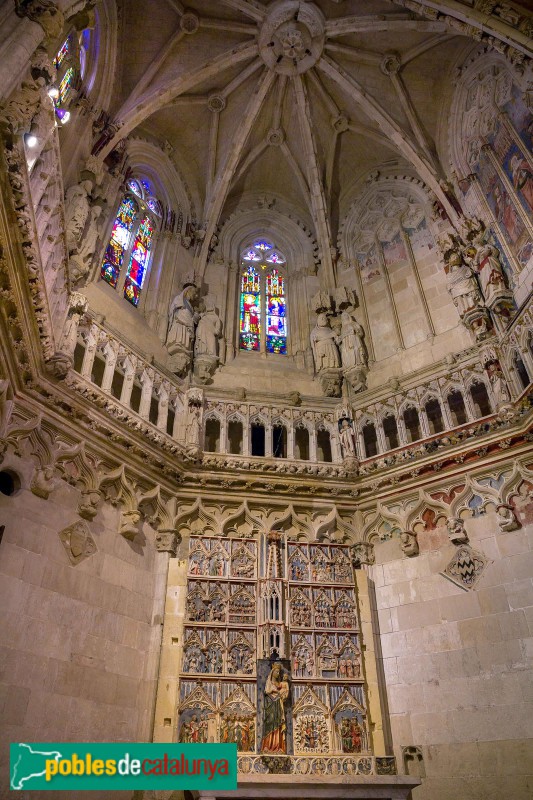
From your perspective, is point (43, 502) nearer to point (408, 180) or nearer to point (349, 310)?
point (349, 310)

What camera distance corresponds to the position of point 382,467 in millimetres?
11844

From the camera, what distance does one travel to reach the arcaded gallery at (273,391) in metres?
8.50

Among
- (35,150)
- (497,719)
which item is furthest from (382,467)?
(35,150)

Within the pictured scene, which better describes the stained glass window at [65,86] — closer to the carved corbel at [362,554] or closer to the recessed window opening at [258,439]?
the recessed window opening at [258,439]

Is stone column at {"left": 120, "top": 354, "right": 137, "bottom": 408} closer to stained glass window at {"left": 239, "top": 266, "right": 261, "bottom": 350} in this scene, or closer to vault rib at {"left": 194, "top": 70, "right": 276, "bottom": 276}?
stained glass window at {"left": 239, "top": 266, "right": 261, "bottom": 350}

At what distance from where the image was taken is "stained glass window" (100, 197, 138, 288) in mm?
13234

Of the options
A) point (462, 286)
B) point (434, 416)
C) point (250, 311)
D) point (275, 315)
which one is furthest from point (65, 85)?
point (434, 416)

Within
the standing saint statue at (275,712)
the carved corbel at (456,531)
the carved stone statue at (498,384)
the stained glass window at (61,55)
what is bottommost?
the standing saint statue at (275,712)

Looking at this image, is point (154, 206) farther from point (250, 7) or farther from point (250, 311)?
point (250, 7)

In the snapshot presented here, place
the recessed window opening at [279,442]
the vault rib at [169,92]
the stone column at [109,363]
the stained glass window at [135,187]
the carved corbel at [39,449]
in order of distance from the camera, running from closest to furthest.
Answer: the carved corbel at [39,449]
the stone column at [109,363]
the recessed window opening at [279,442]
the vault rib at [169,92]
the stained glass window at [135,187]

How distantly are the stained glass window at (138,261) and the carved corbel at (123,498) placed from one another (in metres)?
5.05

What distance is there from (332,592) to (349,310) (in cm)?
764

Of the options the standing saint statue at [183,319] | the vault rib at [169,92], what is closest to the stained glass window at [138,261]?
the standing saint statue at [183,319]
